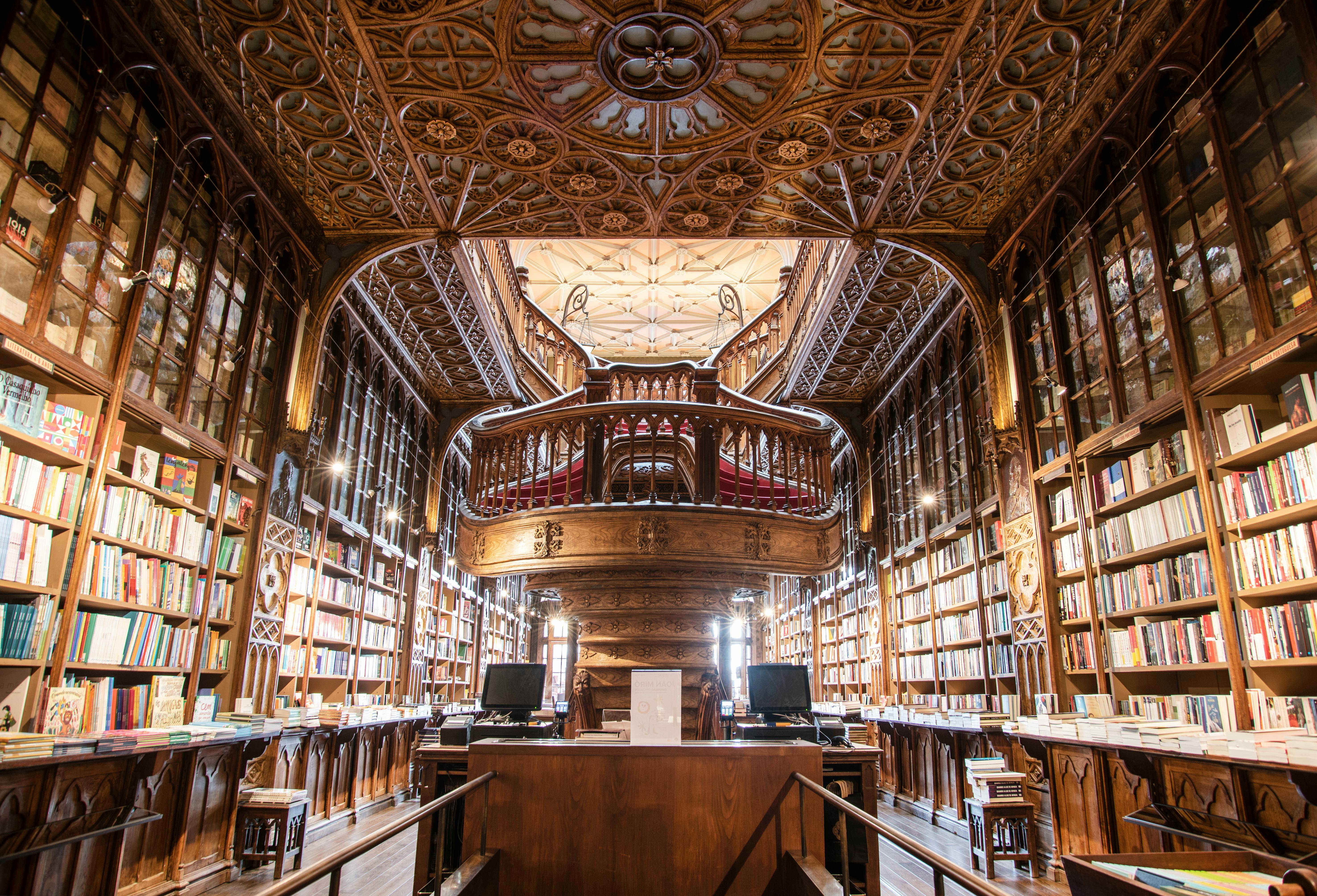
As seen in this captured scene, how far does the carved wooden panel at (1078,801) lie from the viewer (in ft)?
14.8

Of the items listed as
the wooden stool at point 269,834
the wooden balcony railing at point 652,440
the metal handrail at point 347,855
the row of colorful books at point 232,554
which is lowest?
the wooden stool at point 269,834

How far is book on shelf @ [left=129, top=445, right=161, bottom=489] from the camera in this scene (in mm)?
4113

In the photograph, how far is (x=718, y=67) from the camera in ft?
15.0

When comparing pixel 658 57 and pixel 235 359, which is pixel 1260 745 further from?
pixel 235 359

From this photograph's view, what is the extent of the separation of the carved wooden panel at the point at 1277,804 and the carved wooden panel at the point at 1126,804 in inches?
31.0

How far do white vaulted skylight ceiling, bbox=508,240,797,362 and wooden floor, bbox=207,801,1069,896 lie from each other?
11492 mm

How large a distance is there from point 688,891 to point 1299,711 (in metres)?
2.71

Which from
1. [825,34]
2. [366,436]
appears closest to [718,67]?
[825,34]

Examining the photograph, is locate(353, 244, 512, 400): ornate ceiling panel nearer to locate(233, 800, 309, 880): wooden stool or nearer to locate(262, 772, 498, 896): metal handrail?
locate(233, 800, 309, 880): wooden stool

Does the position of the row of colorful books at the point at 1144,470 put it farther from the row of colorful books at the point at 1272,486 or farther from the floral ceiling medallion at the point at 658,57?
the floral ceiling medallion at the point at 658,57

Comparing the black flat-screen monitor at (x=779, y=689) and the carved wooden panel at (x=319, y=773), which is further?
the carved wooden panel at (x=319, y=773)

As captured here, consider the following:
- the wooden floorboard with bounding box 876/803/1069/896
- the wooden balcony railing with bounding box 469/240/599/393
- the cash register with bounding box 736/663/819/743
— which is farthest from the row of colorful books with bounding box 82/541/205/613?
the wooden balcony railing with bounding box 469/240/599/393

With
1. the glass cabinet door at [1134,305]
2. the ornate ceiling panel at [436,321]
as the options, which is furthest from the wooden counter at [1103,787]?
the ornate ceiling panel at [436,321]

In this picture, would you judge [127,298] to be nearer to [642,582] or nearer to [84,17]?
[84,17]
